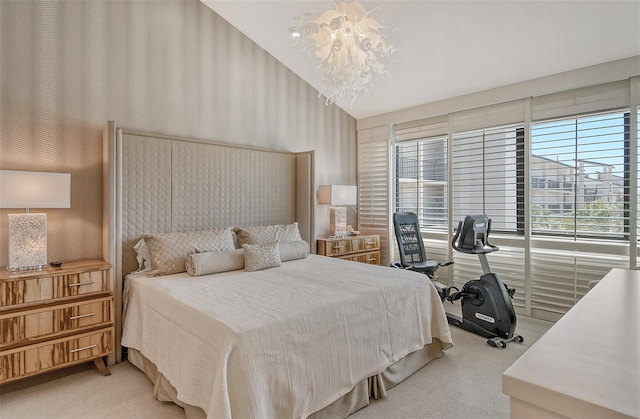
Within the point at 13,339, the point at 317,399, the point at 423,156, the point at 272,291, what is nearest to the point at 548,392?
the point at 317,399

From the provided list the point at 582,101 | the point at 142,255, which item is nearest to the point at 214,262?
the point at 142,255

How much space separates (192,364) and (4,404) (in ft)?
5.22

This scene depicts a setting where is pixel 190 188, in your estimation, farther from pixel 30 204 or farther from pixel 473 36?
pixel 473 36

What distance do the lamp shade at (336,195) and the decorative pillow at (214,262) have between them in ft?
5.88

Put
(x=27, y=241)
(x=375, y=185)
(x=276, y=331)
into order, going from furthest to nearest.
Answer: (x=375, y=185), (x=27, y=241), (x=276, y=331)

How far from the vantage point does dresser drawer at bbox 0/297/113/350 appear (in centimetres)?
230

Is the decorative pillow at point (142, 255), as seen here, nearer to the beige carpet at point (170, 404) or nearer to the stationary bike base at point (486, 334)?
the beige carpet at point (170, 404)

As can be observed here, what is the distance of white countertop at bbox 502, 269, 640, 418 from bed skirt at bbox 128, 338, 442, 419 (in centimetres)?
150

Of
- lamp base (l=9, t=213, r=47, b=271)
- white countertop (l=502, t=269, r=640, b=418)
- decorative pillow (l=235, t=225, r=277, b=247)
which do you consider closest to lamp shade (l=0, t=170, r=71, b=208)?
lamp base (l=9, t=213, r=47, b=271)

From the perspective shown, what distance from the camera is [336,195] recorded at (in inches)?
185

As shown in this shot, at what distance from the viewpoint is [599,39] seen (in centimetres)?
305

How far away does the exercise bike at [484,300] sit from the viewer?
3.14 m

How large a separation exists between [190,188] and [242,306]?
190 cm

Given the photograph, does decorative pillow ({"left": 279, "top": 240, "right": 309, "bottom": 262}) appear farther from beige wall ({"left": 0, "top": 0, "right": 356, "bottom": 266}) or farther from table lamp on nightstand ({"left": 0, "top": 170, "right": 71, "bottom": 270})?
table lamp on nightstand ({"left": 0, "top": 170, "right": 71, "bottom": 270})
